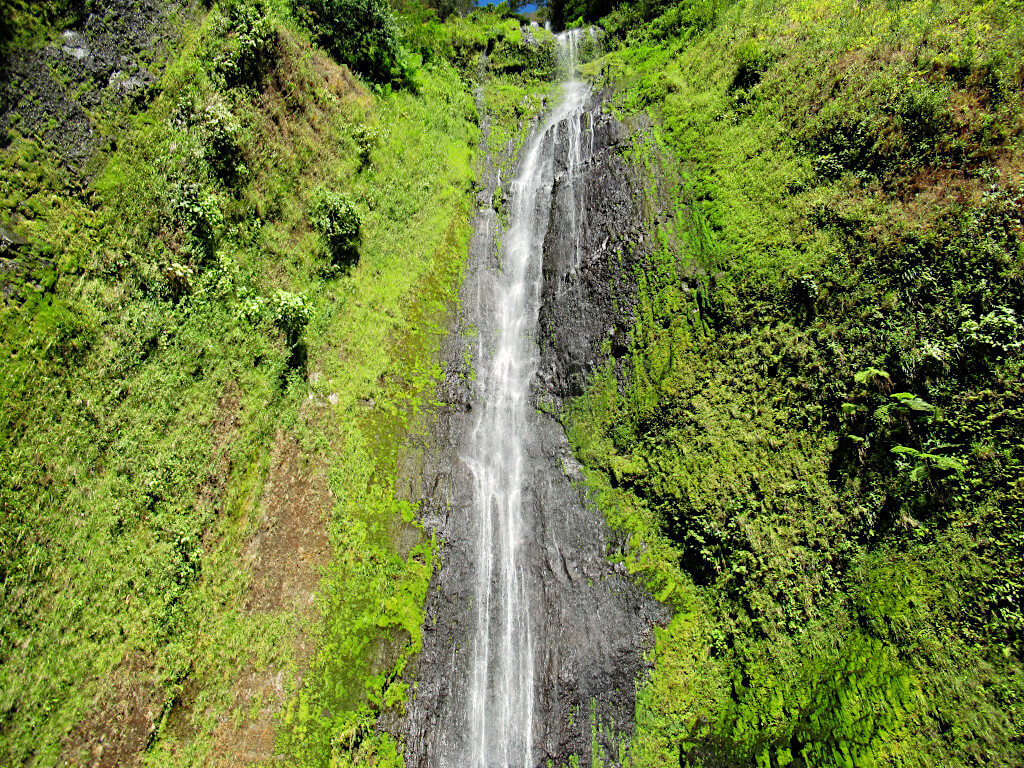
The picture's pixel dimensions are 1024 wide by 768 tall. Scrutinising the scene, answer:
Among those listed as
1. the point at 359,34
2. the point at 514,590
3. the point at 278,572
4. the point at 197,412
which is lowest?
the point at 514,590

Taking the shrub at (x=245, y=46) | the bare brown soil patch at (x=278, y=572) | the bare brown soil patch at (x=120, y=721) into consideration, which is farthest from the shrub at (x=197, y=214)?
the bare brown soil patch at (x=120, y=721)

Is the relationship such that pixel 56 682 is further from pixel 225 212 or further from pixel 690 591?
pixel 690 591

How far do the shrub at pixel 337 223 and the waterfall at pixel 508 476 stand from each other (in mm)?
5432

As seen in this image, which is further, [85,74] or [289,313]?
[289,313]

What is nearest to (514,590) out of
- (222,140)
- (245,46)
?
(222,140)

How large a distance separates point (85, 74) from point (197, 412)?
8.67 metres

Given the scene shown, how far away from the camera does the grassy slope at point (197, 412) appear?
8.05 m

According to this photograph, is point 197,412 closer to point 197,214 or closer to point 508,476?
point 197,214

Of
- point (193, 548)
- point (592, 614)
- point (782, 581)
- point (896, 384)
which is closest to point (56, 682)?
point (193, 548)

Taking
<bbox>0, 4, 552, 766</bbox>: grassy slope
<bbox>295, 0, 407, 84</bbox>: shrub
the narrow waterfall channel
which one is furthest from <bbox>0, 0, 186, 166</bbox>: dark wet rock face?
the narrow waterfall channel

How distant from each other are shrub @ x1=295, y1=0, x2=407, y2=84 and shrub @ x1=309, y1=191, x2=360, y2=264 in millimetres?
9209

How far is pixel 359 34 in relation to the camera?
20.0m

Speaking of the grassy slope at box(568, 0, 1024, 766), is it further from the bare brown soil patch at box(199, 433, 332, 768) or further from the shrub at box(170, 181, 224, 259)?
the shrub at box(170, 181, 224, 259)

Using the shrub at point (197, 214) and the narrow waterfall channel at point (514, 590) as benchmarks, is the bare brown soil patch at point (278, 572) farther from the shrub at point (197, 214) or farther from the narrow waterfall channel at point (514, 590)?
the shrub at point (197, 214)
